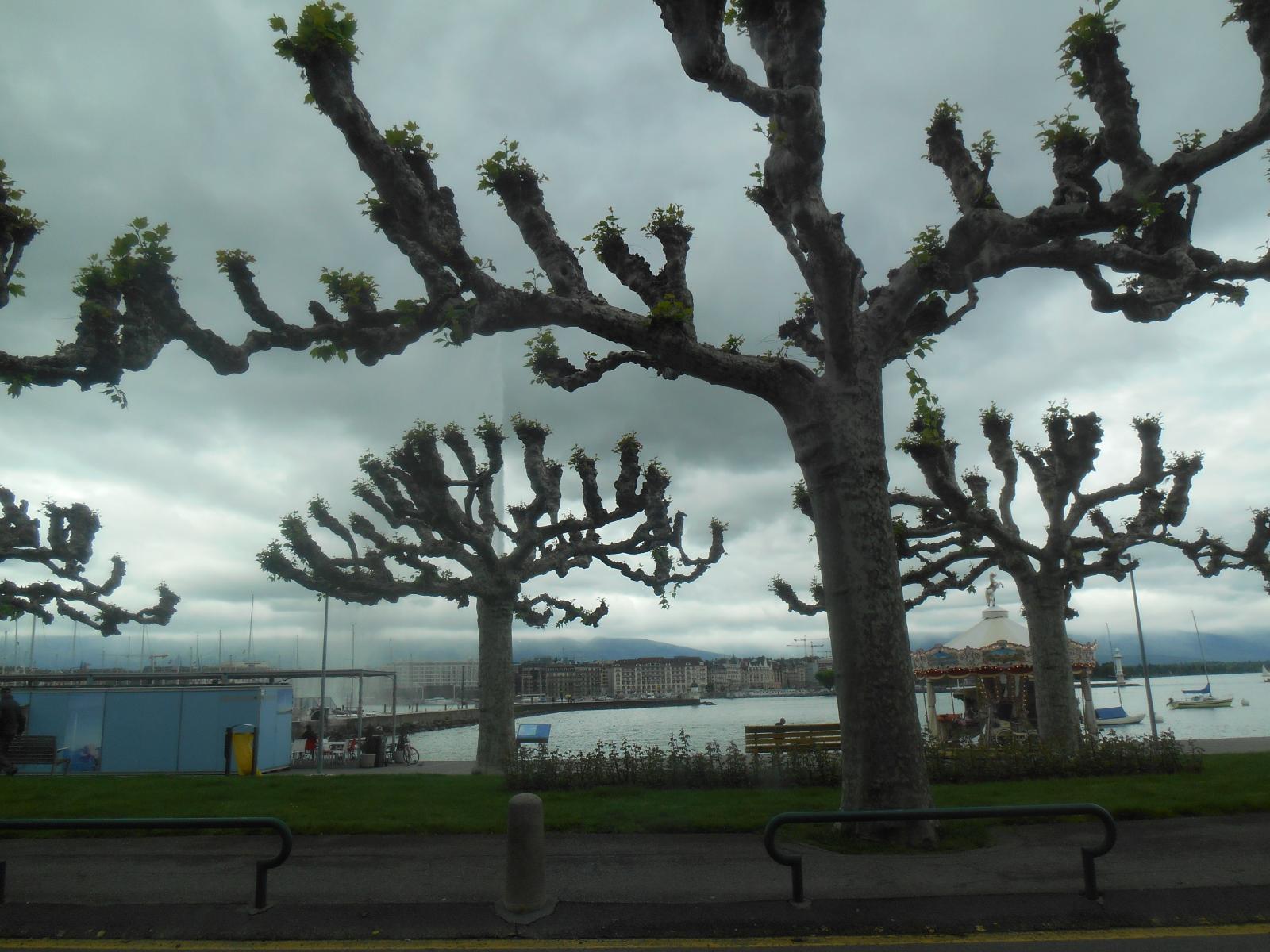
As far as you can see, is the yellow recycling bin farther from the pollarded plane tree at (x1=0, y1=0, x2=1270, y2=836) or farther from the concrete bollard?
the concrete bollard

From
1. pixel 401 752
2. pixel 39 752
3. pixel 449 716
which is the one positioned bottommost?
pixel 449 716

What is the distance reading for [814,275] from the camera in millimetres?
9617

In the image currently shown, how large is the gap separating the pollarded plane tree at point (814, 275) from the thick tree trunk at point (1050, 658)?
877 cm

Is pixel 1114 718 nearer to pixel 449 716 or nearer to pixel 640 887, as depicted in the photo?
pixel 640 887

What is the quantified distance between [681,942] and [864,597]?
159 inches

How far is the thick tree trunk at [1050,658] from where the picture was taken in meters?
18.1

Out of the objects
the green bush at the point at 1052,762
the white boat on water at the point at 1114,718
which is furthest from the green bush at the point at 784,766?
the white boat on water at the point at 1114,718

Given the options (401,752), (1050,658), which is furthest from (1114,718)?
(401,752)

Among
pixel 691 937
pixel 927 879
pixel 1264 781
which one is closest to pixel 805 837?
pixel 927 879

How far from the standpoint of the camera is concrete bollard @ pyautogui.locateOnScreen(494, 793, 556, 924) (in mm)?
6977

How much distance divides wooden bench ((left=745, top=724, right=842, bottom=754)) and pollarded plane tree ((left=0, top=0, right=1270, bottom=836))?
9670 millimetres

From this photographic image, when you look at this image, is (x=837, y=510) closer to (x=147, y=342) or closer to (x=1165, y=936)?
(x=1165, y=936)

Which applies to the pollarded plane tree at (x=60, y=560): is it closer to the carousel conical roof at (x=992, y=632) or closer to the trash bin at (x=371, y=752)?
the trash bin at (x=371, y=752)

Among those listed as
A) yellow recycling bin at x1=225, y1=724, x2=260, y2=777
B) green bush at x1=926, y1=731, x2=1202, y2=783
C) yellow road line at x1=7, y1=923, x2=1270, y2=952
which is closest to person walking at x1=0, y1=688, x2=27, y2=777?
yellow recycling bin at x1=225, y1=724, x2=260, y2=777
